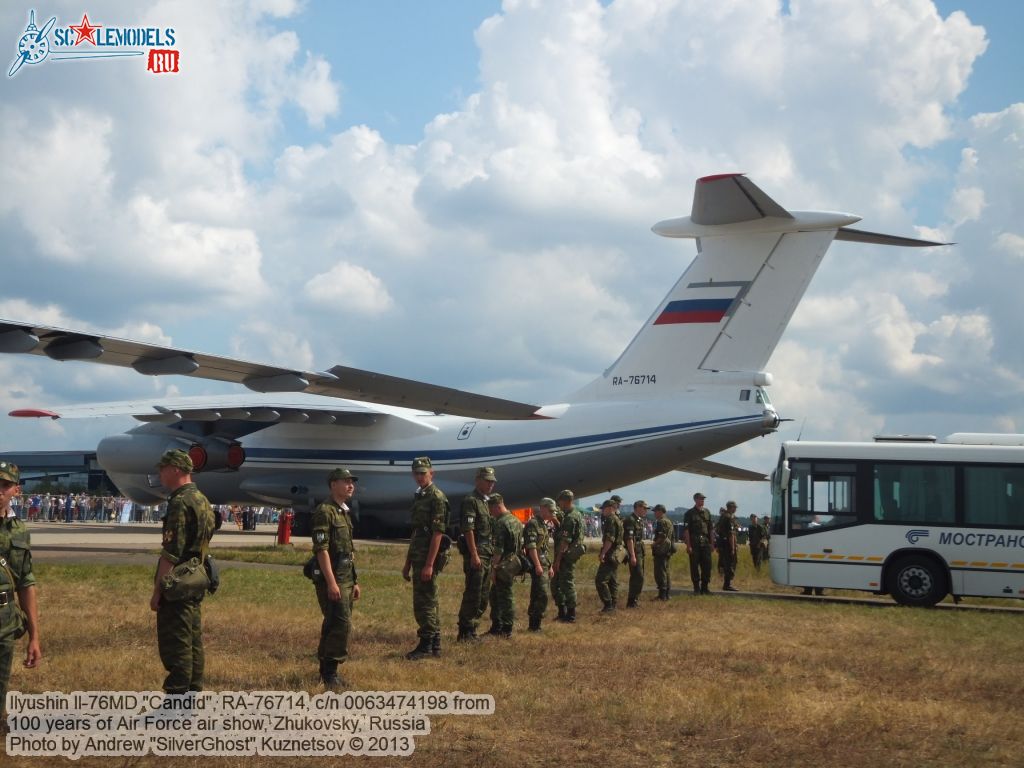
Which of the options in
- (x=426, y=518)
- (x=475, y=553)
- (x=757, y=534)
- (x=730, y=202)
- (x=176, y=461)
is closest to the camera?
(x=176, y=461)

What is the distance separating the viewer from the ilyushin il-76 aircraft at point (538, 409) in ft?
59.7

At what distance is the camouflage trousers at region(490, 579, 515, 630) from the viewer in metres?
10.7

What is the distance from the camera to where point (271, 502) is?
2972 centimetres

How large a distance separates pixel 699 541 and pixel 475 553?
25.0 ft

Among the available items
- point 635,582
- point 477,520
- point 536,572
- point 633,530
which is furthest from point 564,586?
point 477,520

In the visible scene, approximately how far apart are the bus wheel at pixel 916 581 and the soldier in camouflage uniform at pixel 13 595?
12505mm

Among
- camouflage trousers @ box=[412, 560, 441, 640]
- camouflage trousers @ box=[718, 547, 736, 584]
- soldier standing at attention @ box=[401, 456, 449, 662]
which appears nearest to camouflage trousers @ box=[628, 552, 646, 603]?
camouflage trousers @ box=[718, 547, 736, 584]

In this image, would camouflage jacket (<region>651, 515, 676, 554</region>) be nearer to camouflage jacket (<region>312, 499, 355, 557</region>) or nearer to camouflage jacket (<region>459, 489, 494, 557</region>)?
camouflage jacket (<region>459, 489, 494, 557</region>)

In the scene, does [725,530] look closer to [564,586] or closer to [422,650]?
[564,586]

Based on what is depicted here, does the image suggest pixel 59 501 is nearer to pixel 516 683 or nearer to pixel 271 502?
pixel 271 502

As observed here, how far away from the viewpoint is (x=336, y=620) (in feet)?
24.3

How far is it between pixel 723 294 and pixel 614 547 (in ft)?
26.0

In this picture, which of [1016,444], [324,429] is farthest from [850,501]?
[324,429]

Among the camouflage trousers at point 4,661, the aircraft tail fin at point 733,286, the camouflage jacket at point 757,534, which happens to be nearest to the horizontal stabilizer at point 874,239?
the aircraft tail fin at point 733,286
